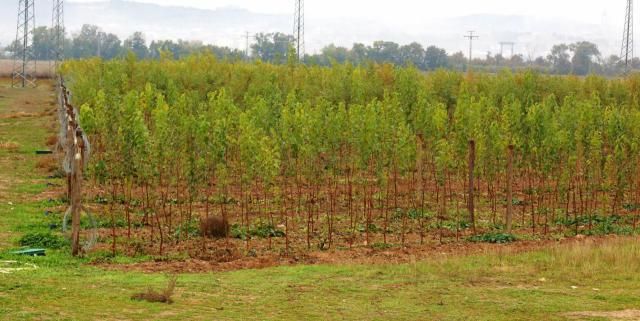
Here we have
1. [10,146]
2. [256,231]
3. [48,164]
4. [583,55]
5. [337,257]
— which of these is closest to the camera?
[337,257]

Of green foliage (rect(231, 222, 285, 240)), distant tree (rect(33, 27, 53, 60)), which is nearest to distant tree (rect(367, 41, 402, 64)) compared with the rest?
distant tree (rect(33, 27, 53, 60))

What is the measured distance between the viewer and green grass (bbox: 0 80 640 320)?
484 inches

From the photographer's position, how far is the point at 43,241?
58.8 feet

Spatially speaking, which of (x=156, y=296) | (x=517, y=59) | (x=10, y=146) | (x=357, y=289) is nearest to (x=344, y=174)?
(x=10, y=146)

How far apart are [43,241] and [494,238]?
10223 millimetres

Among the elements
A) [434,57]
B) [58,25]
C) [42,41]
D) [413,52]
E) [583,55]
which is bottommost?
[434,57]

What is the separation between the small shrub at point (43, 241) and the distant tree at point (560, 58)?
508ft

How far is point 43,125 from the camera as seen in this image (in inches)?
1854

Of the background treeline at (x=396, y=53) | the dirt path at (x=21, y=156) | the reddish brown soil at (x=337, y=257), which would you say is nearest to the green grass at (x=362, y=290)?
the reddish brown soil at (x=337, y=257)

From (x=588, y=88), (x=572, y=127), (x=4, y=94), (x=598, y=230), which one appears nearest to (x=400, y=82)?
(x=588, y=88)

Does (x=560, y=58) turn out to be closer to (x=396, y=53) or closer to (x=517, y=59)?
(x=517, y=59)

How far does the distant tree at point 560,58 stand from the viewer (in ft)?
558

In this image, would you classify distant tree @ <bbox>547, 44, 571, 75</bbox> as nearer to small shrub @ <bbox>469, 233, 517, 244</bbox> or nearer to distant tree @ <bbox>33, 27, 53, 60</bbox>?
distant tree @ <bbox>33, 27, 53, 60</bbox>

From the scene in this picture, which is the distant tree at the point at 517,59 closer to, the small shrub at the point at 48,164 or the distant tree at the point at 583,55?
the distant tree at the point at 583,55
